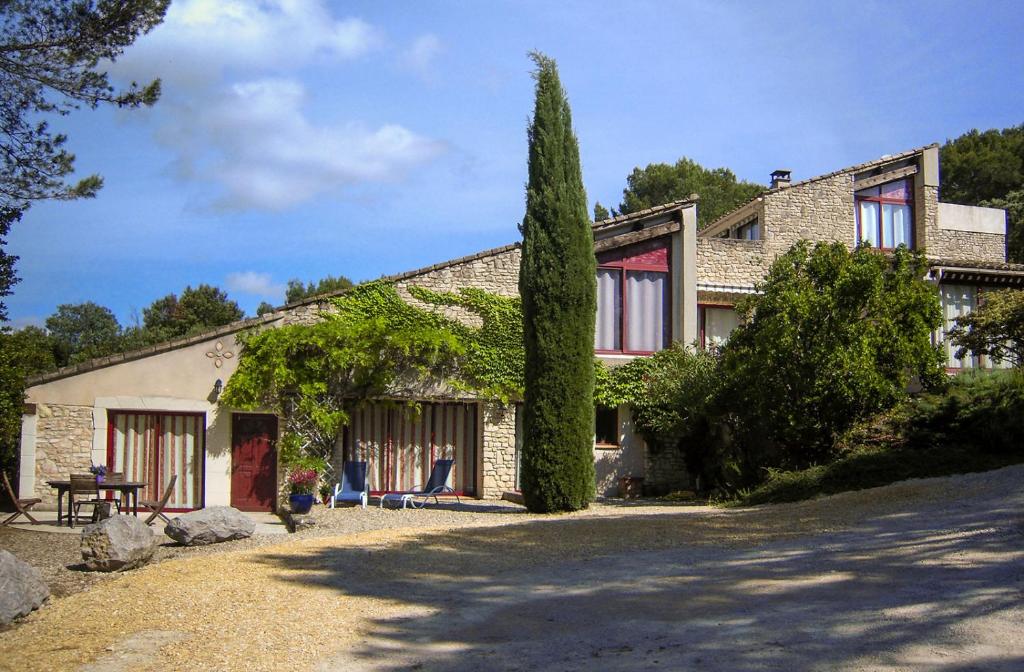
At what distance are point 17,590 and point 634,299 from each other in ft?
48.4

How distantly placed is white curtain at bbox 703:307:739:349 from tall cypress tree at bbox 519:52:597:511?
21.5 feet

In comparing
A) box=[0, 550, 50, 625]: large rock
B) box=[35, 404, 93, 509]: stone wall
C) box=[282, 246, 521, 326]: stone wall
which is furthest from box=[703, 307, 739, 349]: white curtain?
box=[0, 550, 50, 625]: large rock

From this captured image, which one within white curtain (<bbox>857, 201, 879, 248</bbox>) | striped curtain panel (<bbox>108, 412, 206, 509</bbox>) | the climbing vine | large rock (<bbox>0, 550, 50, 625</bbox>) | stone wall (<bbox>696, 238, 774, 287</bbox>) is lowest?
large rock (<bbox>0, 550, 50, 625</bbox>)

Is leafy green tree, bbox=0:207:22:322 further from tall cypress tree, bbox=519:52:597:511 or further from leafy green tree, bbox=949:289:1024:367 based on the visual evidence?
leafy green tree, bbox=949:289:1024:367

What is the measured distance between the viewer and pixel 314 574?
31.3 ft

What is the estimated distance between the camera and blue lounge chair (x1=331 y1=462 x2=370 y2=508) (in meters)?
16.8

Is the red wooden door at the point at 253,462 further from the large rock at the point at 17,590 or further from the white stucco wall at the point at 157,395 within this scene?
the large rock at the point at 17,590

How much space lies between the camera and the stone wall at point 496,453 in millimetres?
19188

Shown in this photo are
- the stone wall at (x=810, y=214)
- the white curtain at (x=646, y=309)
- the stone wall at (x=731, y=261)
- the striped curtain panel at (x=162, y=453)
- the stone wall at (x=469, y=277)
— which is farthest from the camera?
the stone wall at (x=810, y=214)

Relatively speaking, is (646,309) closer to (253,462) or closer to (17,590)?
(253,462)

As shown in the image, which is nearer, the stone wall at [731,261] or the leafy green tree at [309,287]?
the stone wall at [731,261]

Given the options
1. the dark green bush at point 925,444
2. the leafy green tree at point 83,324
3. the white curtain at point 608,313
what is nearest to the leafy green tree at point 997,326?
the dark green bush at point 925,444

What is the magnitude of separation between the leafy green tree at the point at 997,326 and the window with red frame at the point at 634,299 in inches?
234

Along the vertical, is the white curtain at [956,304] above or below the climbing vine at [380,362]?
above
